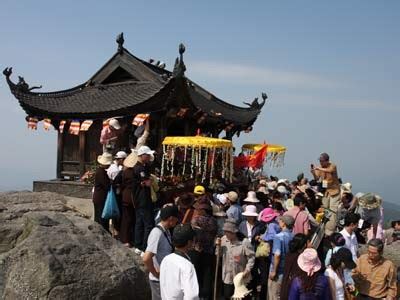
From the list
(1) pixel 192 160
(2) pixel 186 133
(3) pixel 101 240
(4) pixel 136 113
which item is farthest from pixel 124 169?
(2) pixel 186 133

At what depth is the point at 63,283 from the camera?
5.52 meters

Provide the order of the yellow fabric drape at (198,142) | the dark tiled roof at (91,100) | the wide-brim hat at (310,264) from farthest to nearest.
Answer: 1. the dark tiled roof at (91,100)
2. the yellow fabric drape at (198,142)
3. the wide-brim hat at (310,264)

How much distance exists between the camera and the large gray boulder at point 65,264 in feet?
18.0

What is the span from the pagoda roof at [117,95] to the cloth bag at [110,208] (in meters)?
6.23

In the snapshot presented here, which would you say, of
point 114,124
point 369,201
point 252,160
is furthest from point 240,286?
point 252,160

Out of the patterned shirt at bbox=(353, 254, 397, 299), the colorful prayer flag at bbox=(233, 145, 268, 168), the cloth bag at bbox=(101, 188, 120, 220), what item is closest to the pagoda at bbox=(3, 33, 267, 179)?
the colorful prayer flag at bbox=(233, 145, 268, 168)

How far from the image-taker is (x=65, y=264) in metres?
5.70

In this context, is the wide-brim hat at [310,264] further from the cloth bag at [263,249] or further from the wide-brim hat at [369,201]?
the wide-brim hat at [369,201]

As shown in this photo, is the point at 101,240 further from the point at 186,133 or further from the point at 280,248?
the point at 186,133

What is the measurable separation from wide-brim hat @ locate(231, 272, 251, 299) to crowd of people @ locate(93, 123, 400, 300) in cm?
1

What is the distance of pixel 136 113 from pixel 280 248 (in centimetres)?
978

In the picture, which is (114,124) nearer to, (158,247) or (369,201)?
(369,201)

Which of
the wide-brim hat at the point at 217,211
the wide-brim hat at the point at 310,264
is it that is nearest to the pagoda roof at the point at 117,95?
the wide-brim hat at the point at 217,211

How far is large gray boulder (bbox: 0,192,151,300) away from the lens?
5.50 metres
